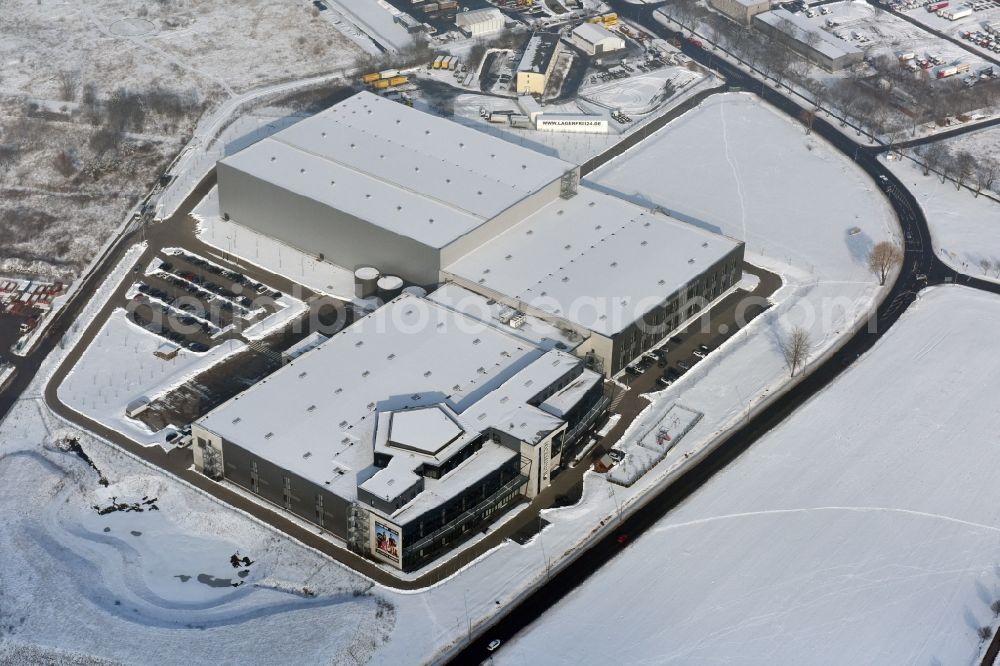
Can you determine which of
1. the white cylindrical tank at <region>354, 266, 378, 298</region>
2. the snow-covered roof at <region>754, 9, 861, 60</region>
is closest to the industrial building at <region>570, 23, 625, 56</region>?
the snow-covered roof at <region>754, 9, 861, 60</region>

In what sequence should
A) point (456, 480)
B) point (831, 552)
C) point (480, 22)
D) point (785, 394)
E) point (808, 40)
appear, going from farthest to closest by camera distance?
point (480, 22), point (808, 40), point (785, 394), point (831, 552), point (456, 480)

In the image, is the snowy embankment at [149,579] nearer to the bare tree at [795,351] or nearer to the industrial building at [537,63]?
the bare tree at [795,351]

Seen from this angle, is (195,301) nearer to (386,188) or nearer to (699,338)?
(386,188)

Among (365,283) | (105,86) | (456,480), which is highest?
(456,480)

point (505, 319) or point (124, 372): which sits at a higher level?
point (505, 319)

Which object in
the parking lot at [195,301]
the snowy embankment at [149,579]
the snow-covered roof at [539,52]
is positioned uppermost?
the snow-covered roof at [539,52]

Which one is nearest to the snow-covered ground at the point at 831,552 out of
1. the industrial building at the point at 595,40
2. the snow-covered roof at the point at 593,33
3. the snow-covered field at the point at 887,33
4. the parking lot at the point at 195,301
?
the parking lot at the point at 195,301

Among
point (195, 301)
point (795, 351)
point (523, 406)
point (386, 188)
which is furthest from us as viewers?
point (386, 188)

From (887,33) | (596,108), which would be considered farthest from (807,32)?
(596,108)
